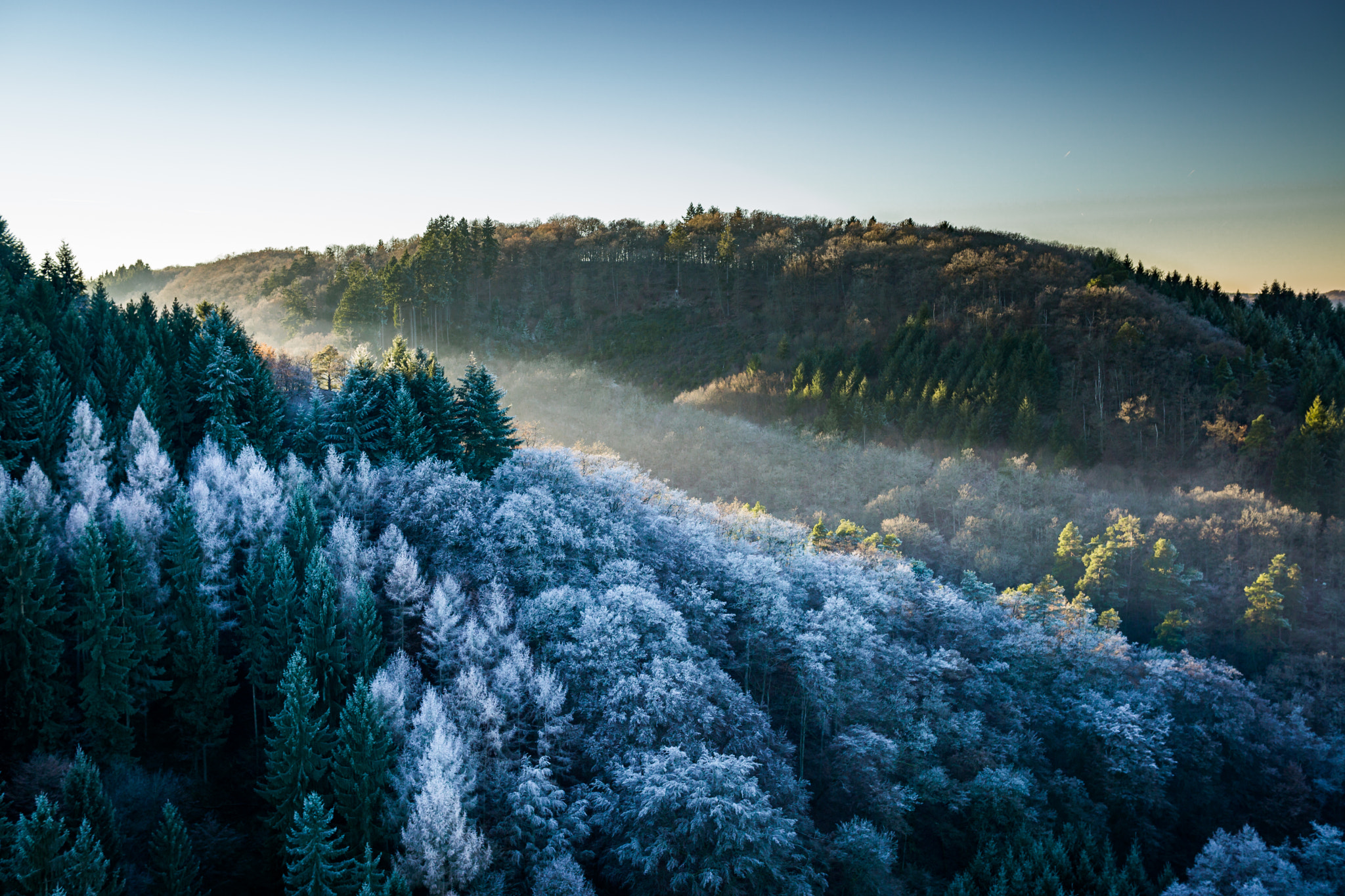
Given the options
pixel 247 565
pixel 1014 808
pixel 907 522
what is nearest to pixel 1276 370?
pixel 907 522

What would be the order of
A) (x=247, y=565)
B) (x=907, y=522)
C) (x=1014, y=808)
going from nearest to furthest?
(x=247, y=565)
(x=1014, y=808)
(x=907, y=522)

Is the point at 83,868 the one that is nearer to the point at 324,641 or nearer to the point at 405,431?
the point at 324,641

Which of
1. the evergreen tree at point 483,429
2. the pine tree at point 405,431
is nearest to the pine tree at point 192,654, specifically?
the pine tree at point 405,431

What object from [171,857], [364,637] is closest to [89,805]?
[171,857]

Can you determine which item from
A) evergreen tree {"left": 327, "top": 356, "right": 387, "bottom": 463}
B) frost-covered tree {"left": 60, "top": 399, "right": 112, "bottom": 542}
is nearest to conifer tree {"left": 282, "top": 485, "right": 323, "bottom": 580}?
evergreen tree {"left": 327, "top": 356, "right": 387, "bottom": 463}

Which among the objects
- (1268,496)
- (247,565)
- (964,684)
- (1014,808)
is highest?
(247,565)

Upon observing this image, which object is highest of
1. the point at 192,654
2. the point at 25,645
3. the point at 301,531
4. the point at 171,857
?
the point at 301,531

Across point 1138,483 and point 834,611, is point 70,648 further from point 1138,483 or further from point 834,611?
point 1138,483
